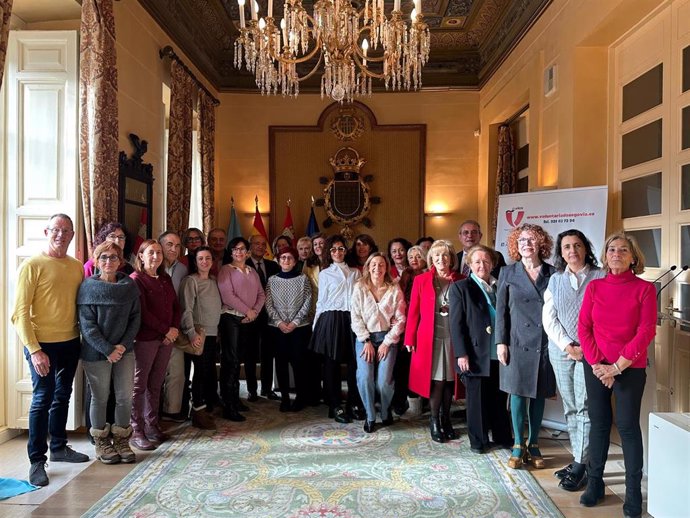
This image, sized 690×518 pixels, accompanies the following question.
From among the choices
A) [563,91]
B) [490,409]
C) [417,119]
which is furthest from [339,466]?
[417,119]

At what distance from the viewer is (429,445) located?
151 inches

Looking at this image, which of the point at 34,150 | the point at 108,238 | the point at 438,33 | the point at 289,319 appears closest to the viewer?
the point at 108,238

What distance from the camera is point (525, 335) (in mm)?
3373

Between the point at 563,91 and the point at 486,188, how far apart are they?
2.89 metres

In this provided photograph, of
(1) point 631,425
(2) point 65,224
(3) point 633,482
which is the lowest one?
(3) point 633,482

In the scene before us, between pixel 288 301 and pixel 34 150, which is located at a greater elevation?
pixel 34 150

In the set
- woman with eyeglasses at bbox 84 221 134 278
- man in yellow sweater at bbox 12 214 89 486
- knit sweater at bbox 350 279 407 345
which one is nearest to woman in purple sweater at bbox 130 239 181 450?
woman with eyeglasses at bbox 84 221 134 278

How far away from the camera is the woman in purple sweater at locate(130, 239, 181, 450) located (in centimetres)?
368

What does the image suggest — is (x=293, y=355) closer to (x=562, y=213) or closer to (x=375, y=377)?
(x=375, y=377)

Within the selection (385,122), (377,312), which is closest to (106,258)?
(377,312)

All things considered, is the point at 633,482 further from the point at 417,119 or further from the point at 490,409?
the point at 417,119

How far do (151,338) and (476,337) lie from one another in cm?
232

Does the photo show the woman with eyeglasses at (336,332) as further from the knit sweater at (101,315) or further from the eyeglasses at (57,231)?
the eyeglasses at (57,231)

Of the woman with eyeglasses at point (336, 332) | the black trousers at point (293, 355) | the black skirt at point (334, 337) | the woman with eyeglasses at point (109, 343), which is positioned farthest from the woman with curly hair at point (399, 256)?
the woman with eyeglasses at point (109, 343)
